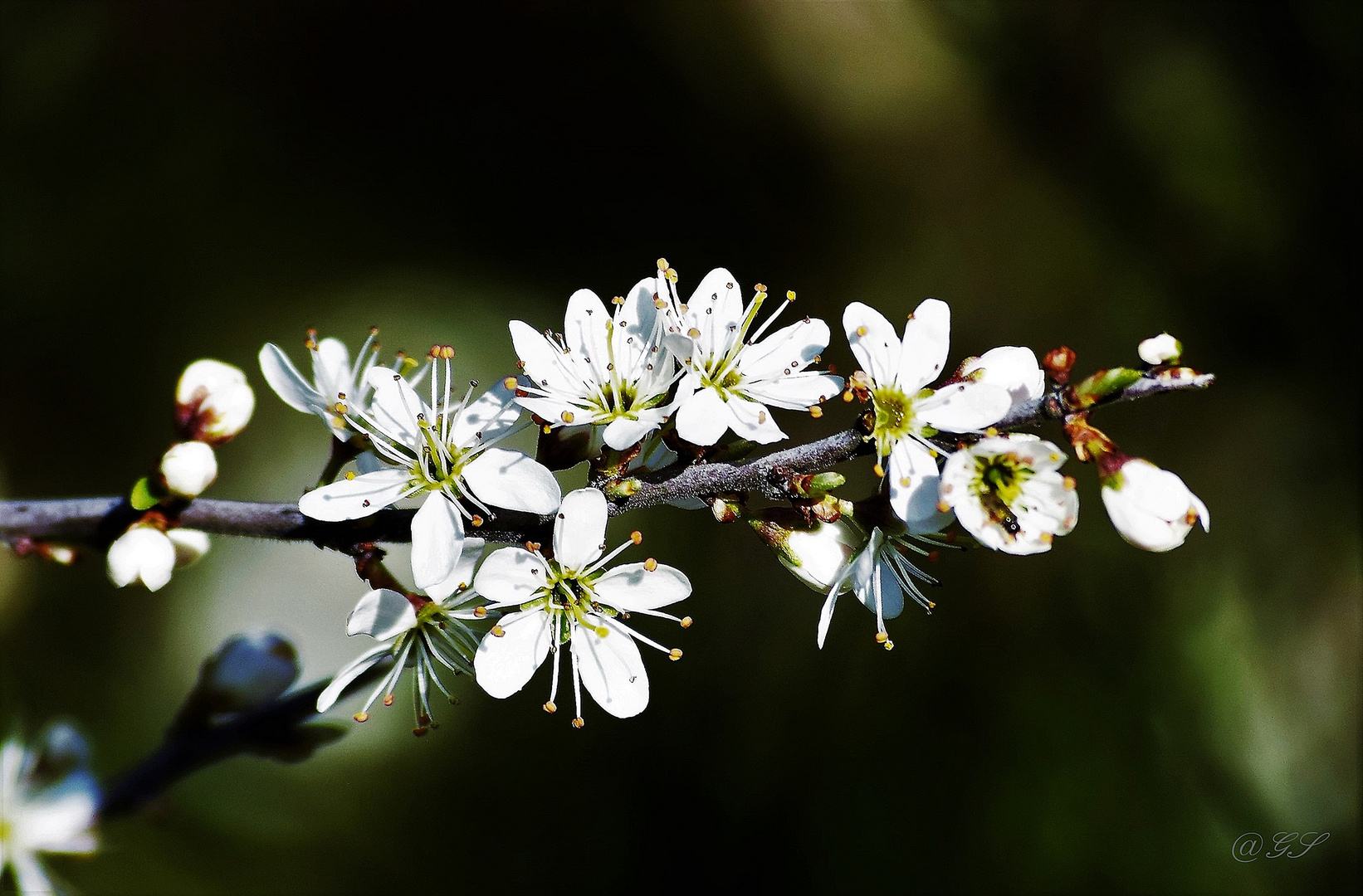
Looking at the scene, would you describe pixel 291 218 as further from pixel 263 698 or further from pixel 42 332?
pixel 263 698

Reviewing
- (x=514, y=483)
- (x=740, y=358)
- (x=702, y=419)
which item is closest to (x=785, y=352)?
(x=740, y=358)

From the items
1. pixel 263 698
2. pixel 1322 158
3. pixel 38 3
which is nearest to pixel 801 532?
pixel 263 698

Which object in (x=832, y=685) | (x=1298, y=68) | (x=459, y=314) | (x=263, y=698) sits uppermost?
(x=1298, y=68)

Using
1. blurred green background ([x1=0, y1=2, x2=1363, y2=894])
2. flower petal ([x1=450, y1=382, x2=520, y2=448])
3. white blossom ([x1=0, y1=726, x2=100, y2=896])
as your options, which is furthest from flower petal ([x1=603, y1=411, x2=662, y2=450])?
blurred green background ([x1=0, y1=2, x2=1363, y2=894])

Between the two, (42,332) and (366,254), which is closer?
(42,332)

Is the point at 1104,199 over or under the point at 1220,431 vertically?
over
